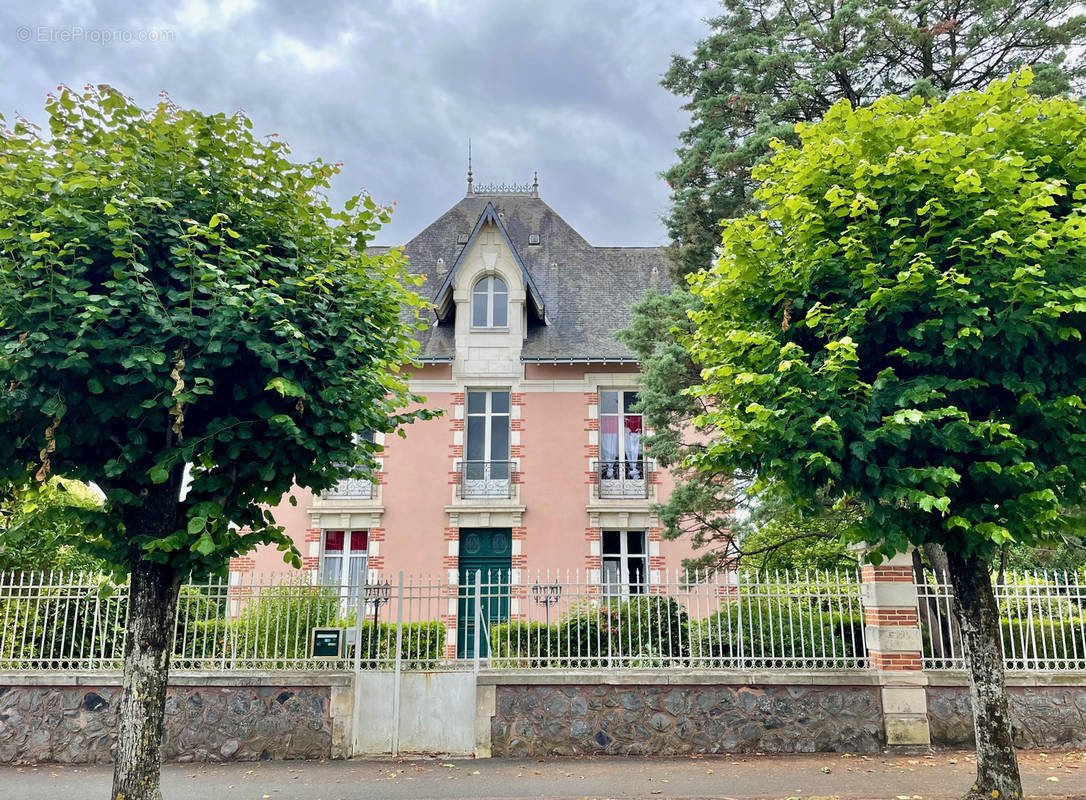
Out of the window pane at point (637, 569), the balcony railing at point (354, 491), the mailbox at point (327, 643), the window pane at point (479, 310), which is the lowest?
the mailbox at point (327, 643)

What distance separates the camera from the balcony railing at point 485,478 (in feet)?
55.8

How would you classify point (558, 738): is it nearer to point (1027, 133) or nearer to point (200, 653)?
point (200, 653)

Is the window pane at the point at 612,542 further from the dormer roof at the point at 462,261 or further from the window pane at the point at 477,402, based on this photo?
the dormer roof at the point at 462,261

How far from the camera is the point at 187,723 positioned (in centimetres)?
833

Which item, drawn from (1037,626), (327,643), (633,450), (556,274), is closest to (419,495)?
(633,450)

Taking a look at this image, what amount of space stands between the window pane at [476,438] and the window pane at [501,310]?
2.41 metres

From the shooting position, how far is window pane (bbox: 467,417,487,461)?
17391 mm

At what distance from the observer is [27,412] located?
5352 millimetres

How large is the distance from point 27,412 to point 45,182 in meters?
1.65

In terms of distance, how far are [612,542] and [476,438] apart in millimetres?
4010

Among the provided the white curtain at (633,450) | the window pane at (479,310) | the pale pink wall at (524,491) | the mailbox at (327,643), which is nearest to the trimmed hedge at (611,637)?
the mailbox at (327,643)

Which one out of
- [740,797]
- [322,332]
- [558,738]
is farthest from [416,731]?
[322,332]

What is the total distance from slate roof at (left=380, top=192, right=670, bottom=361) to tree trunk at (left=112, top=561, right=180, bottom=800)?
37.9 feet

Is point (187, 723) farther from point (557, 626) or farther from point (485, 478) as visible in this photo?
point (485, 478)
